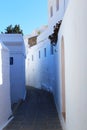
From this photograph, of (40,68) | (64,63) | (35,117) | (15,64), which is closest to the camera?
(64,63)

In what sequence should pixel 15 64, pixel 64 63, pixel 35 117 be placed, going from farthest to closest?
pixel 15 64, pixel 35 117, pixel 64 63

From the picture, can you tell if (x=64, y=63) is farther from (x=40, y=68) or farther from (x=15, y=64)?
(x=40, y=68)

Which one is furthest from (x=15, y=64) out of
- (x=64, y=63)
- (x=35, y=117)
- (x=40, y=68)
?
(x=40, y=68)

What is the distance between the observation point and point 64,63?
1036 cm

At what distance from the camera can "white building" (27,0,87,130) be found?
485 cm

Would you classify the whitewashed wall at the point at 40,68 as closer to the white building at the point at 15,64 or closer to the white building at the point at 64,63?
the white building at the point at 64,63

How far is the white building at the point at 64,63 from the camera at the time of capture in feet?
15.9

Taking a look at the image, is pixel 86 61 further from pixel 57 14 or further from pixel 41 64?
pixel 41 64

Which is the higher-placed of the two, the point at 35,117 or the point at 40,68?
the point at 40,68

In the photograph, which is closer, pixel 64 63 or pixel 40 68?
pixel 64 63

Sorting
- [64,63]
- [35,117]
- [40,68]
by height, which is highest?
[64,63]

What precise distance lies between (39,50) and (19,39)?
41.0 ft

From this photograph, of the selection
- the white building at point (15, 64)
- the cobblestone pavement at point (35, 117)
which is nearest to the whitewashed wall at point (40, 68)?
the white building at point (15, 64)

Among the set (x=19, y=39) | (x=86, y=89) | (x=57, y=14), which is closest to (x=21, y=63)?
(x=19, y=39)
